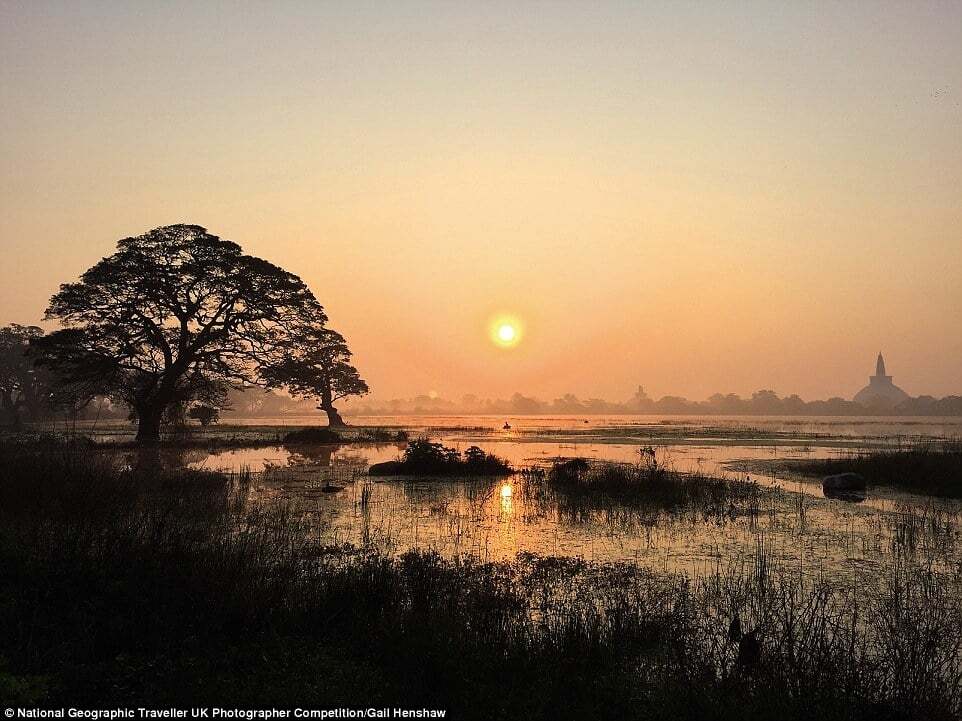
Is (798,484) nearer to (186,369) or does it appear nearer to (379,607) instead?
(379,607)

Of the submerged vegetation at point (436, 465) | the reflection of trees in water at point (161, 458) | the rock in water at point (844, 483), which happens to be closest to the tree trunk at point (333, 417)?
the reflection of trees in water at point (161, 458)

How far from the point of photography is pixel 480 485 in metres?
23.4

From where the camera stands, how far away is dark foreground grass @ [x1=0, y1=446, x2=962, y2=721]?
5855 millimetres

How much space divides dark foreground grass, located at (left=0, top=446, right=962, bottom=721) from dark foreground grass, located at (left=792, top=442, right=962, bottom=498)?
14690 millimetres

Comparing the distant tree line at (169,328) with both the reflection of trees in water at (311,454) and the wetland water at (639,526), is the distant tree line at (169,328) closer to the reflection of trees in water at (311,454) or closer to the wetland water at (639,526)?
the reflection of trees in water at (311,454)

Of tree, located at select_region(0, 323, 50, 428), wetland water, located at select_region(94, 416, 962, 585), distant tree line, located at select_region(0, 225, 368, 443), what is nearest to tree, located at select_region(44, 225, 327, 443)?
distant tree line, located at select_region(0, 225, 368, 443)

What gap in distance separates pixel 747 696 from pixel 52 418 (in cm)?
10583

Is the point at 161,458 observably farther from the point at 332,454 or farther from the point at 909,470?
the point at 909,470

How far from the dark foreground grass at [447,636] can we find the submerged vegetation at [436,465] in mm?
15763

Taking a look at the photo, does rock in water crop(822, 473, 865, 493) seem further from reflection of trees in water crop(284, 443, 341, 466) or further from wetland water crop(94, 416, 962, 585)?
reflection of trees in water crop(284, 443, 341, 466)

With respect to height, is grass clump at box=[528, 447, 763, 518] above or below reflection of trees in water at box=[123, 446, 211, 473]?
below

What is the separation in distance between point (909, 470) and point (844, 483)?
14.0 feet

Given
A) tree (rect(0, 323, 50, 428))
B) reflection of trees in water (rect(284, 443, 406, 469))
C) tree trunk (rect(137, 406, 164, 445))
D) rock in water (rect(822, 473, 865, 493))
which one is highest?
tree (rect(0, 323, 50, 428))

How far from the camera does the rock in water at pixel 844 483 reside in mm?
22844
